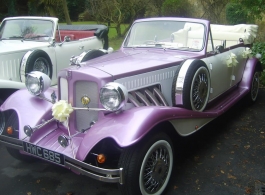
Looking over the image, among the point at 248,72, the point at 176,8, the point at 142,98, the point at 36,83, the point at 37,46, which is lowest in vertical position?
the point at 248,72

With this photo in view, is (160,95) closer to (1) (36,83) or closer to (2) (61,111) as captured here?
(2) (61,111)

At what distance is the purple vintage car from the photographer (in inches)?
117

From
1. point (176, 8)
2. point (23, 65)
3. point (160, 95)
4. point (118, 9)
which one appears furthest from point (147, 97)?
point (118, 9)

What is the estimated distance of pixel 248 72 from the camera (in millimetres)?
6070

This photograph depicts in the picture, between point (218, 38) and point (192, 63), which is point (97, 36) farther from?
point (192, 63)

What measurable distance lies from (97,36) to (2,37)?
2.20 meters

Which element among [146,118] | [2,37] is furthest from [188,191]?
[2,37]

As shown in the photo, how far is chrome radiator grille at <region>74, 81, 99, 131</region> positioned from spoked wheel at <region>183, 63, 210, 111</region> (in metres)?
1.08

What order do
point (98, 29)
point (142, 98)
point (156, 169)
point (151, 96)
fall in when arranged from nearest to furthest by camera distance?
point (156, 169), point (142, 98), point (151, 96), point (98, 29)

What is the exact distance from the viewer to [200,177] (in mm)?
3729

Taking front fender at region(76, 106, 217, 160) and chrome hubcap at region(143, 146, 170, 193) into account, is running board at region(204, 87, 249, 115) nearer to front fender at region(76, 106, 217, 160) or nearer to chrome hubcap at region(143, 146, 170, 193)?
chrome hubcap at region(143, 146, 170, 193)

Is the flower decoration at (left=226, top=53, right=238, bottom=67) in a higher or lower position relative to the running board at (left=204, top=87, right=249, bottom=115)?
higher

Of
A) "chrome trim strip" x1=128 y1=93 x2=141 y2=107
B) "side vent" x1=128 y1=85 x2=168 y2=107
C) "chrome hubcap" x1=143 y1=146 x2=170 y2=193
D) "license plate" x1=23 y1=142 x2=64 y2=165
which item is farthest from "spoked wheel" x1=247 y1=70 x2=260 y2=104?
"license plate" x1=23 y1=142 x2=64 y2=165

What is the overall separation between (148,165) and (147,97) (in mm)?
944
